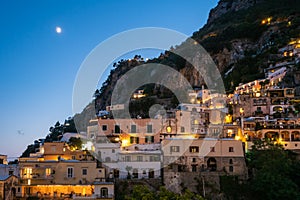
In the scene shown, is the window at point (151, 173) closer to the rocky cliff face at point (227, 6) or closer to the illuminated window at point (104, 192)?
the illuminated window at point (104, 192)

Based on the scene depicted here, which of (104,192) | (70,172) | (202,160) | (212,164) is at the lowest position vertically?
(104,192)

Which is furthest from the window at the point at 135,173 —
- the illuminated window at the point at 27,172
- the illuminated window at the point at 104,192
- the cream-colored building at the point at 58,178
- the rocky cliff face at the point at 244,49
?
the rocky cliff face at the point at 244,49

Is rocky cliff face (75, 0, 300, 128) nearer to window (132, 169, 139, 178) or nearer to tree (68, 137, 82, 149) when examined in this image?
tree (68, 137, 82, 149)

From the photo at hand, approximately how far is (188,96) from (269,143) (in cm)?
3289

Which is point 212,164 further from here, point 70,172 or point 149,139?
point 70,172

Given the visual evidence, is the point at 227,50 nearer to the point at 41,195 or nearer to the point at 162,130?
the point at 162,130

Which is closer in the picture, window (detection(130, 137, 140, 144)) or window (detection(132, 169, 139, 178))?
window (detection(132, 169, 139, 178))

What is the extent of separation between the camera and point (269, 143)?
39000 millimetres

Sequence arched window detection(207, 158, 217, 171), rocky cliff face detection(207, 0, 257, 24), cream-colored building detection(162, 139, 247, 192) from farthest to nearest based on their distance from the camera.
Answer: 1. rocky cliff face detection(207, 0, 257, 24)
2. arched window detection(207, 158, 217, 171)
3. cream-colored building detection(162, 139, 247, 192)

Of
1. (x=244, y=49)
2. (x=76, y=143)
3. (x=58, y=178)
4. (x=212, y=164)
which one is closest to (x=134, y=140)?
(x=76, y=143)

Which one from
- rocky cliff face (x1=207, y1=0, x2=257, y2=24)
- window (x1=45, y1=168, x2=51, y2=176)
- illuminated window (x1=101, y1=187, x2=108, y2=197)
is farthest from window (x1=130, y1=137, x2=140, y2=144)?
rocky cliff face (x1=207, y1=0, x2=257, y2=24)

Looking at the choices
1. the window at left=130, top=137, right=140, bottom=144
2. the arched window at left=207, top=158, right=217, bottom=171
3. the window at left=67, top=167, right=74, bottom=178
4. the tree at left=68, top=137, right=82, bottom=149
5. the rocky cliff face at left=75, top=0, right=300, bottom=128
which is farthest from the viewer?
the rocky cliff face at left=75, top=0, right=300, bottom=128

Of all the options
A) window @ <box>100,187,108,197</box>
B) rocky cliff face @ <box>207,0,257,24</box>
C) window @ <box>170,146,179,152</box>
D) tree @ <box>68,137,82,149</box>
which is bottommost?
window @ <box>100,187,108,197</box>

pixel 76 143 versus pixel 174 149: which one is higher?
pixel 76 143
